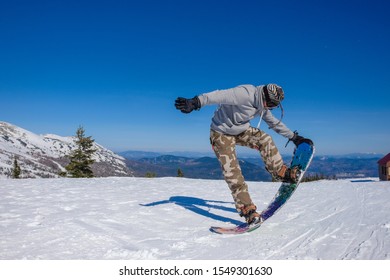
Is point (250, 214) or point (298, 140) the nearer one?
point (250, 214)

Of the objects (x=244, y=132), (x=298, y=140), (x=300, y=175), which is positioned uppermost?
(x=244, y=132)

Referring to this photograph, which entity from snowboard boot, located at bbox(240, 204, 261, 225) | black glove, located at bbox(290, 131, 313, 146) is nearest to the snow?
snowboard boot, located at bbox(240, 204, 261, 225)

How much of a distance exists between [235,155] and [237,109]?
85 cm

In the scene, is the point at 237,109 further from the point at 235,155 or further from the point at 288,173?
the point at 288,173

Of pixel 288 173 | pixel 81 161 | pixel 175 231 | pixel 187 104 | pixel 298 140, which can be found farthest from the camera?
pixel 81 161

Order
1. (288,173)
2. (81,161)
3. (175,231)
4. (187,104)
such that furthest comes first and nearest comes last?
(81,161), (288,173), (175,231), (187,104)

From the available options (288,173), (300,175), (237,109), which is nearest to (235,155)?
(237,109)

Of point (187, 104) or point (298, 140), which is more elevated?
point (187, 104)

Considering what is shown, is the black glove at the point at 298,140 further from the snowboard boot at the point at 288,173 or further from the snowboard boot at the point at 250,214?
the snowboard boot at the point at 250,214

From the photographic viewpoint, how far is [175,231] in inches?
190

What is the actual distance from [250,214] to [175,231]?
3.99ft

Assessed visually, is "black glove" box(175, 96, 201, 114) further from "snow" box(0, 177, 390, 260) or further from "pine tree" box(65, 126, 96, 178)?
"pine tree" box(65, 126, 96, 178)
